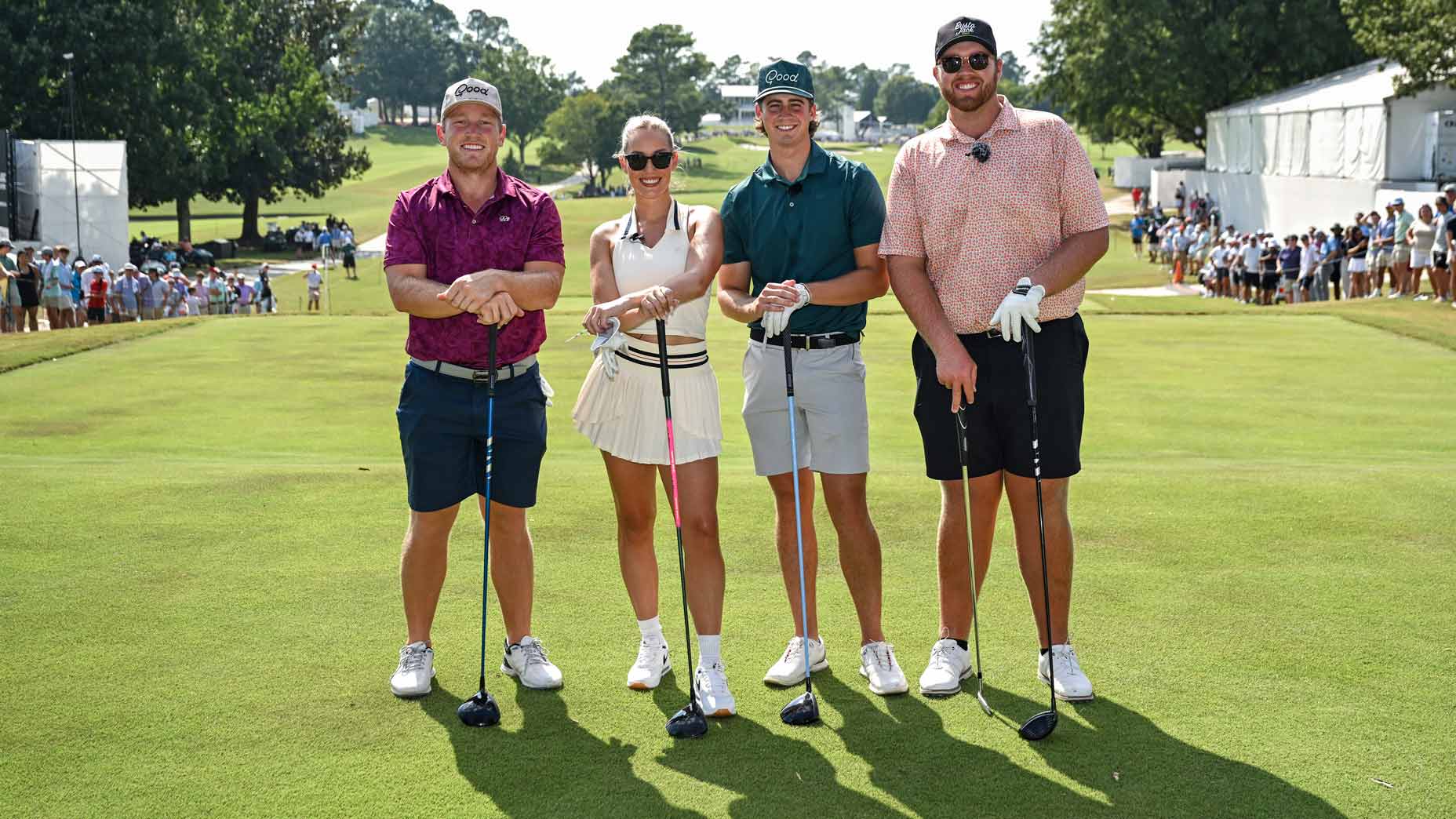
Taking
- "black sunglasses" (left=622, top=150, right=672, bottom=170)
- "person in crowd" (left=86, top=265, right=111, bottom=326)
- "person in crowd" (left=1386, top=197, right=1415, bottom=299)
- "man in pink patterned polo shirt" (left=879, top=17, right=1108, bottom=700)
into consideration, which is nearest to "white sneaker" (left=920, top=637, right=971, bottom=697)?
"man in pink patterned polo shirt" (left=879, top=17, right=1108, bottom=700)

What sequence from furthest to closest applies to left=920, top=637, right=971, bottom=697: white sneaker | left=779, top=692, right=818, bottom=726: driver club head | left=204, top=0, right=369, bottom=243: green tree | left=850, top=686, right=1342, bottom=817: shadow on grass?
left=204, top=0, right=369, bottom=243: green tree < left=920, top=637, right=971, bottom=697: white sneaker < left=779, top=692, right=818, bottom=726: driver club head < left=850, top=686, right=1342, bottom=817: shadow on grass

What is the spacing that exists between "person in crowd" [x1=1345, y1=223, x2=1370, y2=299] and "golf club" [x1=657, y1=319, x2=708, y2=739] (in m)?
23.7

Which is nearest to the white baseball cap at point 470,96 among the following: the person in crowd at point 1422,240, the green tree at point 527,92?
the person in crowd at point 1422,240

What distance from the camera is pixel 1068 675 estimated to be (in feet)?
15.0

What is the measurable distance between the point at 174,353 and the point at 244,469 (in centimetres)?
807

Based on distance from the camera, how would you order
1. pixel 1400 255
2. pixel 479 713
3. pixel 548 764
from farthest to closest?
1. pixel 1400 255
2. pixel 479 713
3. pixel 548 764

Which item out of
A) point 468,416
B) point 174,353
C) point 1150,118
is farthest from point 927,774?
Answer: point 1150,118

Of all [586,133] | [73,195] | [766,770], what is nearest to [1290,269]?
[766,770]

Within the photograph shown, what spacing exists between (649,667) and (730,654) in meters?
0.39

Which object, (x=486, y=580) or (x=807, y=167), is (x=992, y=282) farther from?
(x=486, y=580)

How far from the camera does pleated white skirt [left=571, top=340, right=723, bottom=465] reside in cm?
491

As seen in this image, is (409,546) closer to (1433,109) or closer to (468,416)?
(468,416)

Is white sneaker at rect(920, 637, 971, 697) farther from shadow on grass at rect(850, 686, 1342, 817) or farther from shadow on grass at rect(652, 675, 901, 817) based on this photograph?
shadow on grass at rect(652, 675, 901, 817)

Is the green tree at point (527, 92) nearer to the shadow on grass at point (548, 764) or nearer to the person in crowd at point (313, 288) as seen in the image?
the person in crowd at point (313, 288)
